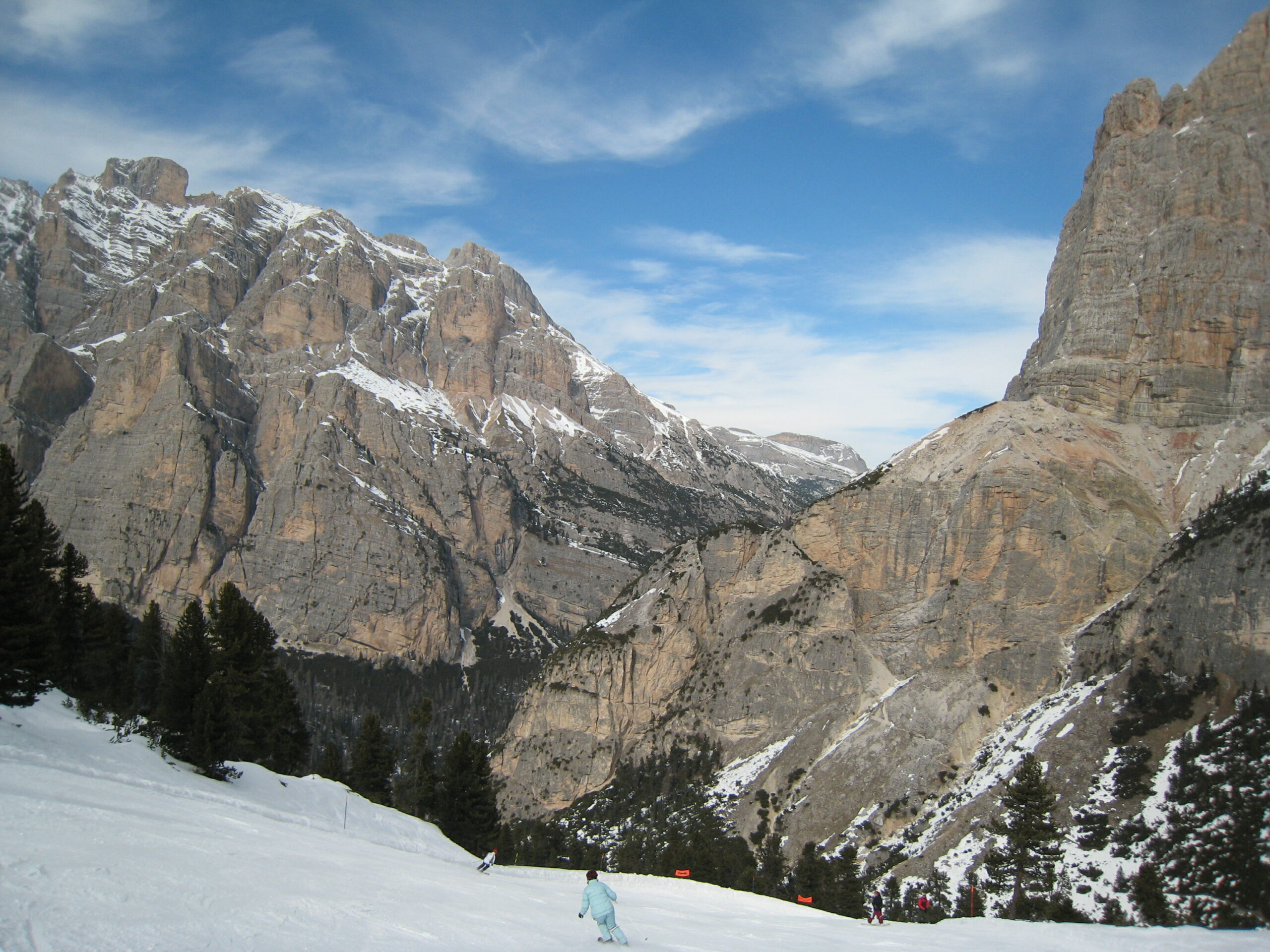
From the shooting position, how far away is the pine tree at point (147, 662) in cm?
5900

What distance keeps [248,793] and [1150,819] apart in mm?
54105

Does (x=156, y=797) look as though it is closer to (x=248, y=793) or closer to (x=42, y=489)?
(x=248, y=793)

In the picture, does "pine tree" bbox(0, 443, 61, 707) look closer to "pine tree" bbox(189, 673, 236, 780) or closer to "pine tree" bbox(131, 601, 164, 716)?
"pine tree" bbox(189, 673, 236, 780)

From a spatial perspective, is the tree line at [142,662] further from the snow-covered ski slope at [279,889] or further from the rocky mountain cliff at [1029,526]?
the rocky mountain cliff at [1029,526]

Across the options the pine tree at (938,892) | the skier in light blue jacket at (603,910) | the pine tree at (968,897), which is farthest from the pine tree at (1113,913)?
the skier in light blue jacket at (603,910)

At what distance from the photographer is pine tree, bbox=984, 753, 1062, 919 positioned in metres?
42.8

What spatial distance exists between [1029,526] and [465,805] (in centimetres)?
5810

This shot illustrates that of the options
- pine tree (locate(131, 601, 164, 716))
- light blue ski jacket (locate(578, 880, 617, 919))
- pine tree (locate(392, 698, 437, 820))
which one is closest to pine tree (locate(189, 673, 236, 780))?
pine tree (locate(392, 698, 437, 820))

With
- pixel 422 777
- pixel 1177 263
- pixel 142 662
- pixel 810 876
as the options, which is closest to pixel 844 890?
pixel 810 876

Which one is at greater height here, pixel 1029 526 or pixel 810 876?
pixel 1029 526

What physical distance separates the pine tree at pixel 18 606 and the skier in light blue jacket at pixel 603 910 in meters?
24.4

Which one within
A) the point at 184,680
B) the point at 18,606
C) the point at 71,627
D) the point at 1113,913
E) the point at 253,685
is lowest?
the point at 1113,913

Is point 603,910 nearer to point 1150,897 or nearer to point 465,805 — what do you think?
point 465,805

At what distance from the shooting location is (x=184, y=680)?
39.8 m
